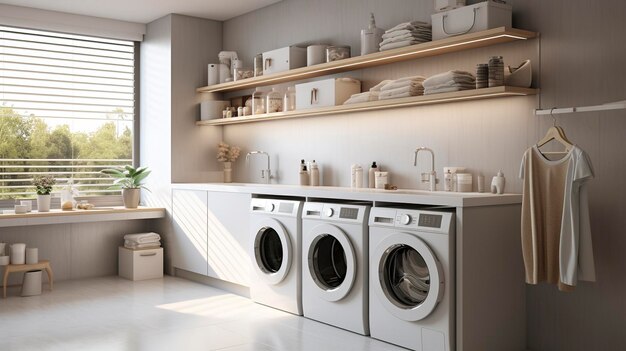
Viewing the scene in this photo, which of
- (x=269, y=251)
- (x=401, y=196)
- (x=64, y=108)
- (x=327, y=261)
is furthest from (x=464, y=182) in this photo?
(x=64, y=108)

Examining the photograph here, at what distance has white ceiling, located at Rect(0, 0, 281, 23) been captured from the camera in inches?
219

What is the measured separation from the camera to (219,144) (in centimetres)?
623

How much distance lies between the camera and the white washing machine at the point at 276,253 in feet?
→ 14.5

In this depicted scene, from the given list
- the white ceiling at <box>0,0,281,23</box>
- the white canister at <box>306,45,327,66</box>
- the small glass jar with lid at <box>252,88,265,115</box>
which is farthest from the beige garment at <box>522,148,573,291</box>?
the white ceiling at <box>0,0,281,23</box>

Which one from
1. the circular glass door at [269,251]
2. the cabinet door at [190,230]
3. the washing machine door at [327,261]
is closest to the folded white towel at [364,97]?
the washing machine door at [327,261]

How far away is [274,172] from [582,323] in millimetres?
2985

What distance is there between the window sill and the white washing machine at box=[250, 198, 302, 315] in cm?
157

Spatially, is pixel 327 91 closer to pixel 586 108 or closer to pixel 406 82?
pixel 406 82

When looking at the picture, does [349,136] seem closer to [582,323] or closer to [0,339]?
[582,323]

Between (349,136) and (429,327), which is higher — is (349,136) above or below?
above

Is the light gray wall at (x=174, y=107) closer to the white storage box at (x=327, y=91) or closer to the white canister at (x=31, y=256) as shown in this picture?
the white canister at (x=31, y=256)

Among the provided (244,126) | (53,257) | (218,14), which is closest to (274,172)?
(244,126)

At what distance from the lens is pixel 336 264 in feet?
14.0

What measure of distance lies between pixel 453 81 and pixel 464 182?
63 centimetres
